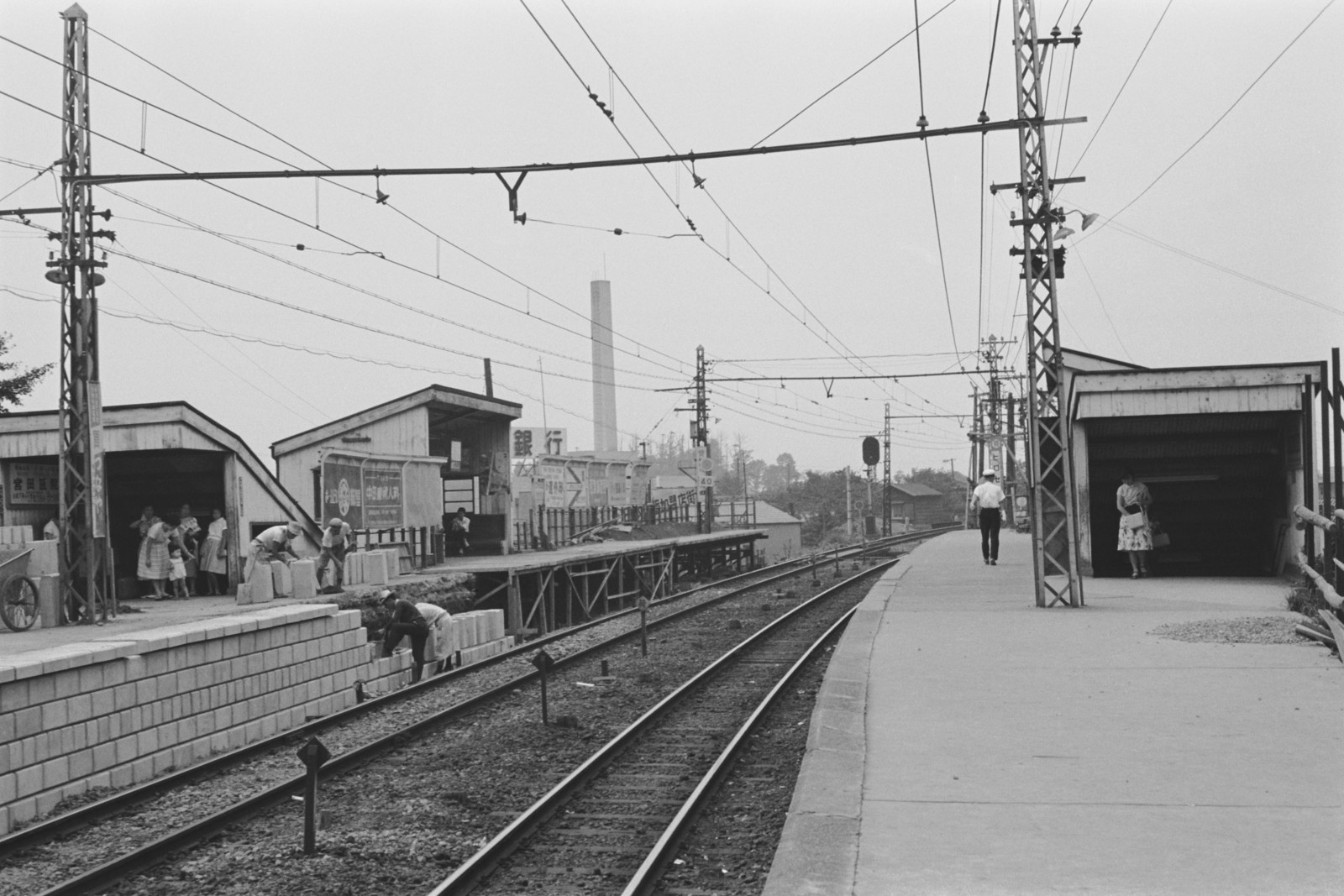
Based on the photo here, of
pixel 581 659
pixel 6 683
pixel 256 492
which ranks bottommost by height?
pixel 581 659

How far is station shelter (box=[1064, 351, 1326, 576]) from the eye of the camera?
58.2 ft

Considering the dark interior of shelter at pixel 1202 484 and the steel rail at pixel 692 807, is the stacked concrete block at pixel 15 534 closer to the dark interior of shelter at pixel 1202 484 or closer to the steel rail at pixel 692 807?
the steel rail at pixel 692 807

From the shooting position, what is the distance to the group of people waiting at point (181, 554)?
1914cm

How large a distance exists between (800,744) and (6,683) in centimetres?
533

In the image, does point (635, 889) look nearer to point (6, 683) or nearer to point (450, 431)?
point (6, 683)

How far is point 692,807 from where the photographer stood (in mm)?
7168

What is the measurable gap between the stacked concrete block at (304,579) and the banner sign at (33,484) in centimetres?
450

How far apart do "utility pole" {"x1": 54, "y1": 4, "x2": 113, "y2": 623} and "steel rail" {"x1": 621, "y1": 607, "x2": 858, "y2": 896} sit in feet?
26.7

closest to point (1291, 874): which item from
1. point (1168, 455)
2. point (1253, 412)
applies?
point (1253, 412)

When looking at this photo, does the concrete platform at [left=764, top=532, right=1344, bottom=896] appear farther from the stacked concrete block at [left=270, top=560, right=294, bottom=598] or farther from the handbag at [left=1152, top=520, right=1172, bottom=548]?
the stacked concrete block at [left=270, top=560, right=294, bottom=598]

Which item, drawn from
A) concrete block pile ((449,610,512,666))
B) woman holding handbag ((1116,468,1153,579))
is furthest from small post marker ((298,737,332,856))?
woman holding handbag ((1116,468,1153,579))

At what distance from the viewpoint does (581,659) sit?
1600 centimetres

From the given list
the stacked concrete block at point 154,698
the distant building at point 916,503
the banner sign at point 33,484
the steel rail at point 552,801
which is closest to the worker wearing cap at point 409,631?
the stacked concrete block at point 154,698

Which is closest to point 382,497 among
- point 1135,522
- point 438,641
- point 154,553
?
point 154,553
